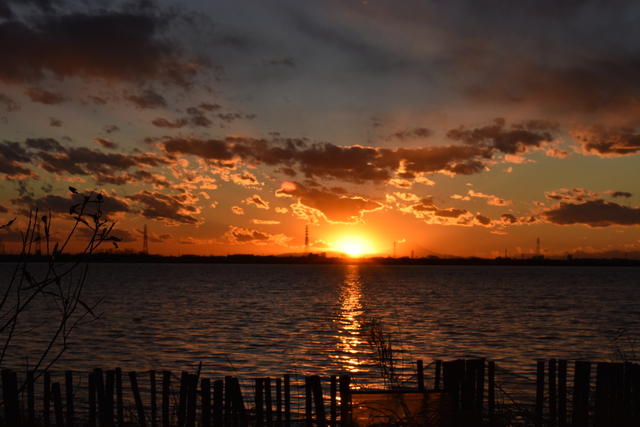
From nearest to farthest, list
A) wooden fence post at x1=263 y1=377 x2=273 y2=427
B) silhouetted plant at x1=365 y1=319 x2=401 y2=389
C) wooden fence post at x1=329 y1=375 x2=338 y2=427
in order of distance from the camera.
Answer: wooden fence post at x1=329 y1=375 x2=338 y2=427 < wooden fence post at x1=263 y1=377 x2=273 y2=427 < silhouetted plant at x1=365 y1=319 x2=401 y2=389

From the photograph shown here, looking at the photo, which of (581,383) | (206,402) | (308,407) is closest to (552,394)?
(581,383)

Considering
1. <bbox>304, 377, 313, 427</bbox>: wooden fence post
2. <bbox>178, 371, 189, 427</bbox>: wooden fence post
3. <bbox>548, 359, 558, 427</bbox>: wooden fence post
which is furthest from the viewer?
<bbox>548, 359, 558, 427</bbox>: wooden fence post

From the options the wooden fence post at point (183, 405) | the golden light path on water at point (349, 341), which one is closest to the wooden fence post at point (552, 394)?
the wooden fence post at point (183, 405)

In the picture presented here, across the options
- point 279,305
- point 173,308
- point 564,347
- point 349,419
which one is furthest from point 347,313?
point 349,419

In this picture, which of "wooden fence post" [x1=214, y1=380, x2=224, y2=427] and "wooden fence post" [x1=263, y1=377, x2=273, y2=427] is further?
"wooden fence post" [x1=214, y1=380, x2=224, y2=427]

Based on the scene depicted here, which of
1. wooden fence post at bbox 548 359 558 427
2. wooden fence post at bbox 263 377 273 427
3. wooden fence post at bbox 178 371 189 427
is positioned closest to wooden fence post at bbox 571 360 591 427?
wooden fence post at bbox 548 359 558 427

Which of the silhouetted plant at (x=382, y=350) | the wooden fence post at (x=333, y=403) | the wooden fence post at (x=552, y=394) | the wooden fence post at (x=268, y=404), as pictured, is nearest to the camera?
the wooden fence post at (x=333, y=403)

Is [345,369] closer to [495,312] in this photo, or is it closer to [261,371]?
[261,371]

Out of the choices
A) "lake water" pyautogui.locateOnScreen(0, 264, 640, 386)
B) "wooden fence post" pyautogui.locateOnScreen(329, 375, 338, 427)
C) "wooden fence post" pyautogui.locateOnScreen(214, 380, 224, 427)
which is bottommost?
"lake water" pyautogui.locateOnScreen(0, 264, 640, 386)

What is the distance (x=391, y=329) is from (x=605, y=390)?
32401mm

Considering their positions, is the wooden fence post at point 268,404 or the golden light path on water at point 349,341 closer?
the wooden fence post at point 268,404

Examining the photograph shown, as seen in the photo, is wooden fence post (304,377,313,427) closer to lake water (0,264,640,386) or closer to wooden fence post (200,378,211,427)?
wooden fence post (200,378,211,427)

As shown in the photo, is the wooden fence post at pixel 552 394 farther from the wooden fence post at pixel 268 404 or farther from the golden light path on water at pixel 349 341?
the golden light path on water at pixel 349 341

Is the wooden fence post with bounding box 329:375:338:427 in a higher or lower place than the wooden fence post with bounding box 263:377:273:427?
higher
